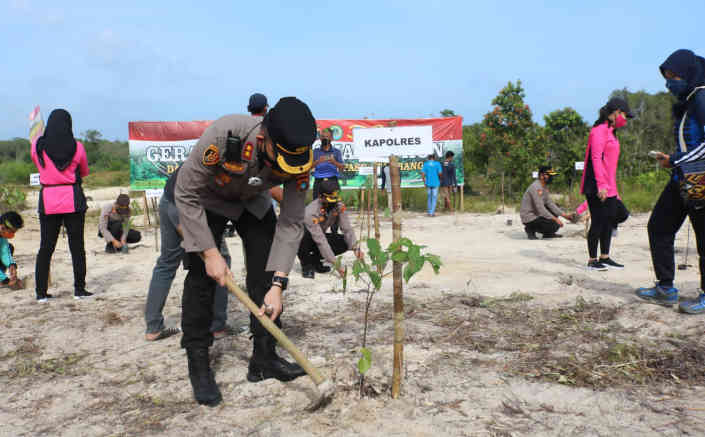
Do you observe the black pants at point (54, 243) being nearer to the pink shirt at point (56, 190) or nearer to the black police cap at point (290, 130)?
the pink shirt at point (56, 190)

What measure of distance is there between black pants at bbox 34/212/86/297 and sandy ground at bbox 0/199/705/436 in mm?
256

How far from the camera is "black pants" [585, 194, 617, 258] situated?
498cm

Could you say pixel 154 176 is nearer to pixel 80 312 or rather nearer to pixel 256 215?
pixel 80 312

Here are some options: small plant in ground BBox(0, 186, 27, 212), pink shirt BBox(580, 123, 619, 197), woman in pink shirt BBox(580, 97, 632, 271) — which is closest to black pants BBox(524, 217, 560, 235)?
woman in pink shirt BBox(580, 97, 632, 271)

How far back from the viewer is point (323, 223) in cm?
553

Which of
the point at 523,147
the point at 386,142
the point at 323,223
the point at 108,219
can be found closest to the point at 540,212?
the point at 386,142

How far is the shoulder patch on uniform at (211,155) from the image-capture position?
214 cm

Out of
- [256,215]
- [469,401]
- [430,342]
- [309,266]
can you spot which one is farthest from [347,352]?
[309,266]

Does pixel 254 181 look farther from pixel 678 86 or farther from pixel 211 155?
pixel 678 86

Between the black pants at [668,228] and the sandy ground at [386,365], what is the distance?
320 millimetres

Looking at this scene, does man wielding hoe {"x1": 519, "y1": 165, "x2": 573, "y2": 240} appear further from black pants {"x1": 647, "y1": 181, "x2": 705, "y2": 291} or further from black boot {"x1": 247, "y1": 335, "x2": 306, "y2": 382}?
black boot {"x1": 247, "y1": 335, "x2": 306, "y2": 382}

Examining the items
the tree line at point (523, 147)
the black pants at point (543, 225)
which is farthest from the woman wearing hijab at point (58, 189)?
the tree line at point (523, 147)

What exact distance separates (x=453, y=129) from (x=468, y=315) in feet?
30.8

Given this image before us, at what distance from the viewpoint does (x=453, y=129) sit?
12.5 m
